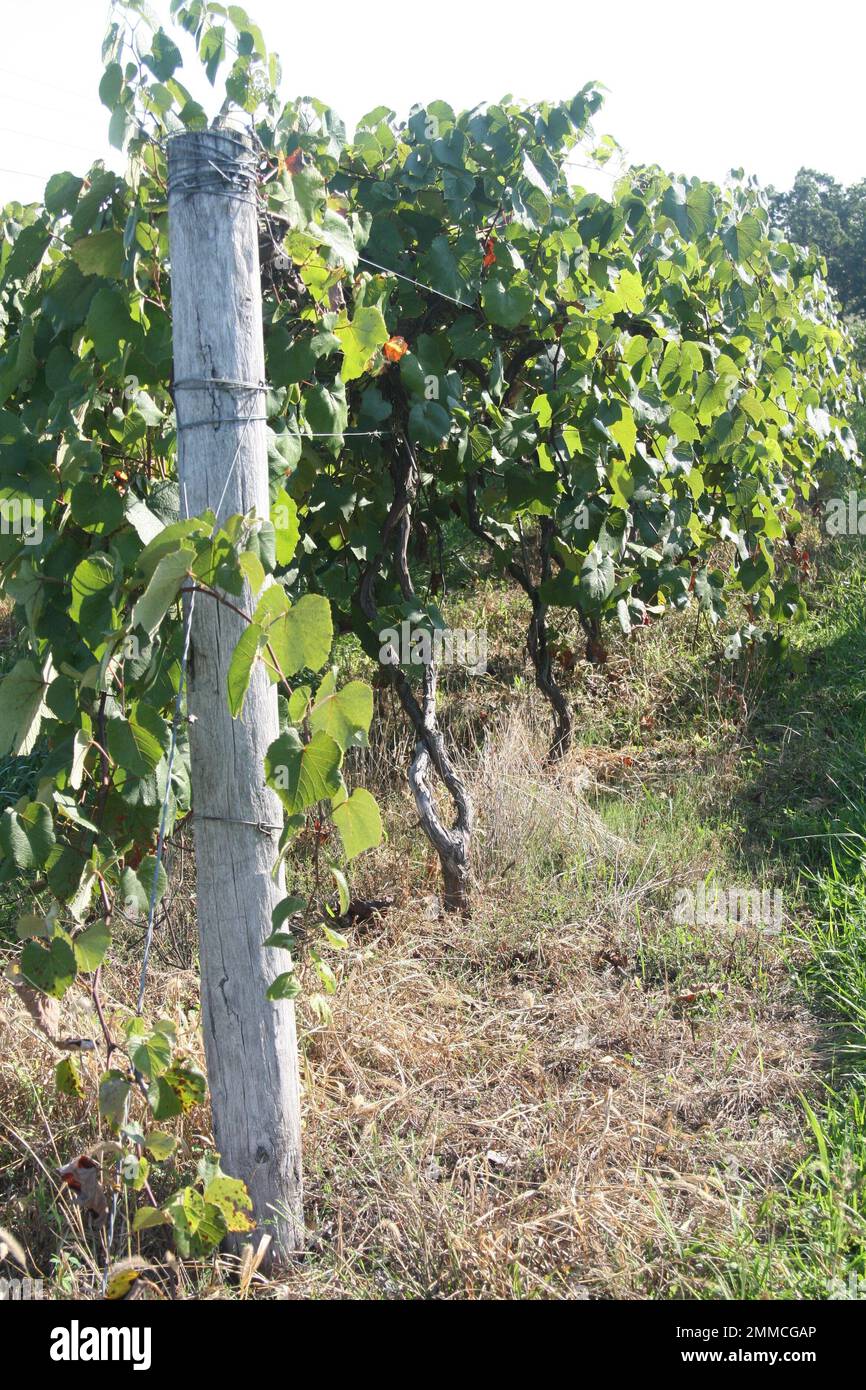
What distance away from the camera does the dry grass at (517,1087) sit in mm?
2010

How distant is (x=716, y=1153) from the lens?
2.29m

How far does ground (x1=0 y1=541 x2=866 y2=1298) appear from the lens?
1.99 m

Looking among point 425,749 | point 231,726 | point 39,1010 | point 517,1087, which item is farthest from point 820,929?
point 39,1010

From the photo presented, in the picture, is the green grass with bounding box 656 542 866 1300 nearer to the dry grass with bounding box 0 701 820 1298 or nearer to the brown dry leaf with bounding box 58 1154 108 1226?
the dry grass with bounding box 0 701 820 1298

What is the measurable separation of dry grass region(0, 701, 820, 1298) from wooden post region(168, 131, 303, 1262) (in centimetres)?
25

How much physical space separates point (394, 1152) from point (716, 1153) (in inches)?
26.8

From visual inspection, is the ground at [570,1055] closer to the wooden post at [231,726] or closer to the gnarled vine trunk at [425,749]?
the gnarled vine trunk at [425,749]

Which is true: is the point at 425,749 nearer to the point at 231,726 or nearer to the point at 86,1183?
the point at 231,726

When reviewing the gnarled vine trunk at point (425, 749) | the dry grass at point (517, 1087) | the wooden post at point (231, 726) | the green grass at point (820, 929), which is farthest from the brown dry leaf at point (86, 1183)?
the gnarled vine trunk at point (425, 749)

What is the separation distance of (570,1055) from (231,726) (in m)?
1.33

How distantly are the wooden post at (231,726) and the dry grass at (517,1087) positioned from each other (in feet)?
0.82

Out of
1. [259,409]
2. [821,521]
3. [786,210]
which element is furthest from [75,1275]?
[786,210]

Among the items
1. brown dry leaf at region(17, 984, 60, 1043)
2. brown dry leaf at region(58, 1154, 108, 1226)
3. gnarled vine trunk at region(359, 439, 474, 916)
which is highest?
gnarled vine trunk at region(359, 439, 474, 916)

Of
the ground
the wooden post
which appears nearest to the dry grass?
the ground
